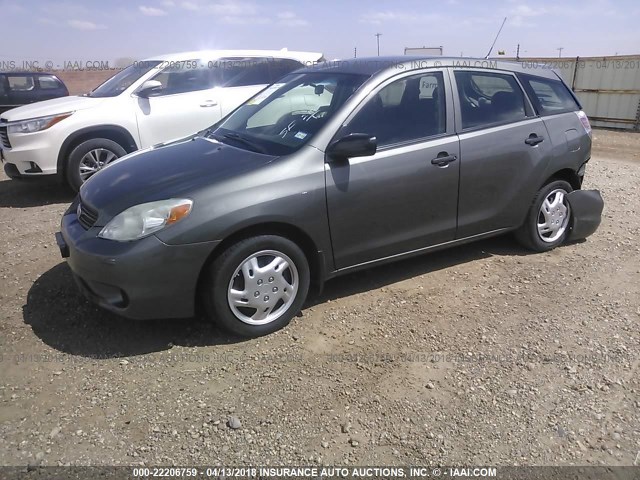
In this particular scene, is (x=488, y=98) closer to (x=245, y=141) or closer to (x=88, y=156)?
(x=245, y=141)

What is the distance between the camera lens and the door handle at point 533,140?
175 inches

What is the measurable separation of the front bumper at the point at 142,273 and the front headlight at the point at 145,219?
2.1 inches

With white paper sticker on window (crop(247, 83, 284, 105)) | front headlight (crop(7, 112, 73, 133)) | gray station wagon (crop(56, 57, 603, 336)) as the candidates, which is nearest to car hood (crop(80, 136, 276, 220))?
gray station wagon (crop(56, 57, 603, 336))

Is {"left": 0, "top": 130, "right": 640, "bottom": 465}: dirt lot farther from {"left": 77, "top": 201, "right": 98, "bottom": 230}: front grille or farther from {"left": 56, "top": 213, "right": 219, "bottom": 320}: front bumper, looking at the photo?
{"left": 77, "top": 201, "right": 98, "bottom": 230}: front grille

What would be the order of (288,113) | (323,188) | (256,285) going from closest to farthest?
(256,285) → (323,188) → (288,113)

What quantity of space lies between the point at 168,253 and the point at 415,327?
173cm

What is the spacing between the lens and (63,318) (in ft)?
12.1

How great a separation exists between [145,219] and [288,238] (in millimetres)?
918

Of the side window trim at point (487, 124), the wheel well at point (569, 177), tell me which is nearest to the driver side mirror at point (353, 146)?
the side window trim at point (487, 124)

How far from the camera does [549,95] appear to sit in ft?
15.7

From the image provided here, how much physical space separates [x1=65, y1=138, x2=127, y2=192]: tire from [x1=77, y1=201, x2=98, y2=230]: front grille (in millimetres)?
3402

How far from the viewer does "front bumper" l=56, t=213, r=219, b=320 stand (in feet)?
10.1

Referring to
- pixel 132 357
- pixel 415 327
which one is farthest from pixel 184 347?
pixel 415 327

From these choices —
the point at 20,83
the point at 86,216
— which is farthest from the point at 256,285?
the point at 20,83
